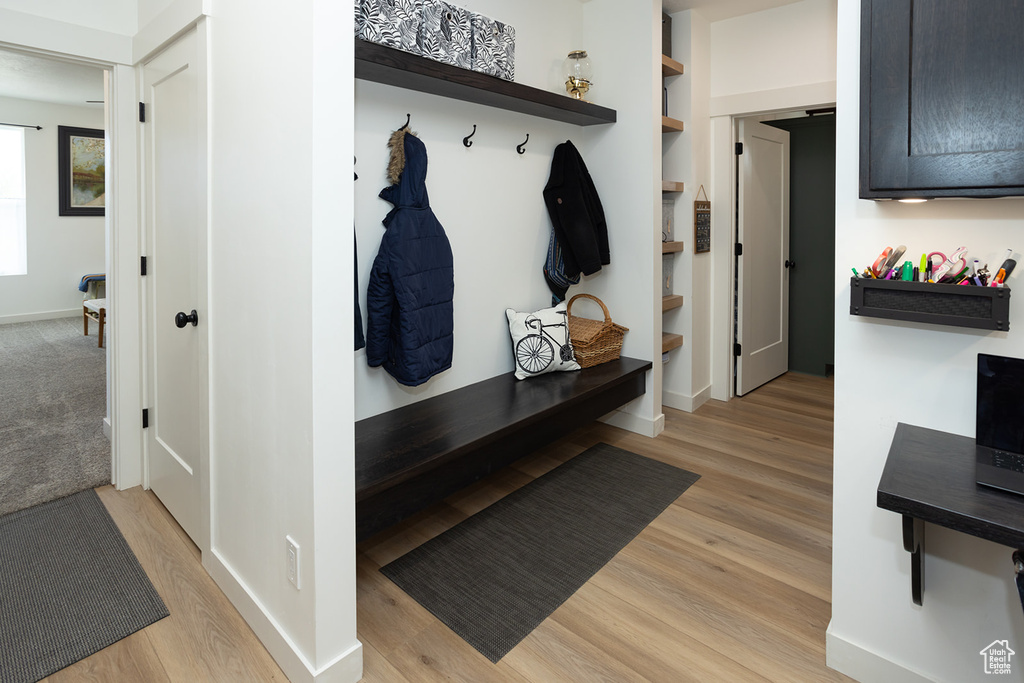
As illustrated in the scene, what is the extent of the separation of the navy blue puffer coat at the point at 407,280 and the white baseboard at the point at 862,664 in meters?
1.67

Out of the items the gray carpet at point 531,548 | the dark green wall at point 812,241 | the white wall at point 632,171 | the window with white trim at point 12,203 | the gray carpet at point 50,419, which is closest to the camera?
the gray carpet at point 531,548

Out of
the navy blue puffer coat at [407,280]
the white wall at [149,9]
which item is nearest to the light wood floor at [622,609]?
the navy blue puffer coat at [407,280]

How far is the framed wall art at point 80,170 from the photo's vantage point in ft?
22.1

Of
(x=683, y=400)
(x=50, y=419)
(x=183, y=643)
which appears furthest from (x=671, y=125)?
(x=50, y=419)

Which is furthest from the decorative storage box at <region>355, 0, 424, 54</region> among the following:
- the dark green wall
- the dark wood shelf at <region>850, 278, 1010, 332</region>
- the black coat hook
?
the dark green wall

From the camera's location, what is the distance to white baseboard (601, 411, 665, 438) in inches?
135

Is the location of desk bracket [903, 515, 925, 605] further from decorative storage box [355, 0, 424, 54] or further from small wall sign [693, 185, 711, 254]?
small wall sign [693, 185, 711, 254]

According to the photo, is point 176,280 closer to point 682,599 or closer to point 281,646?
point 281,646

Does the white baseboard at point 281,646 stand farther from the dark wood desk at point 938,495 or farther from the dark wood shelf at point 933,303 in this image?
the dark wood shelf at point 933,303

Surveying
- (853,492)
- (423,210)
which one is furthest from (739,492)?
(423,210)

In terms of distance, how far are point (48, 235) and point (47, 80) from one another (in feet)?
6.70

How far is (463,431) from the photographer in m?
2.30

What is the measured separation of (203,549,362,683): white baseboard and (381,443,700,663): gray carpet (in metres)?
0.34

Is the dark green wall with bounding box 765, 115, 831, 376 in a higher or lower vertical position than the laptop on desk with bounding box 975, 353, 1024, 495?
higher
